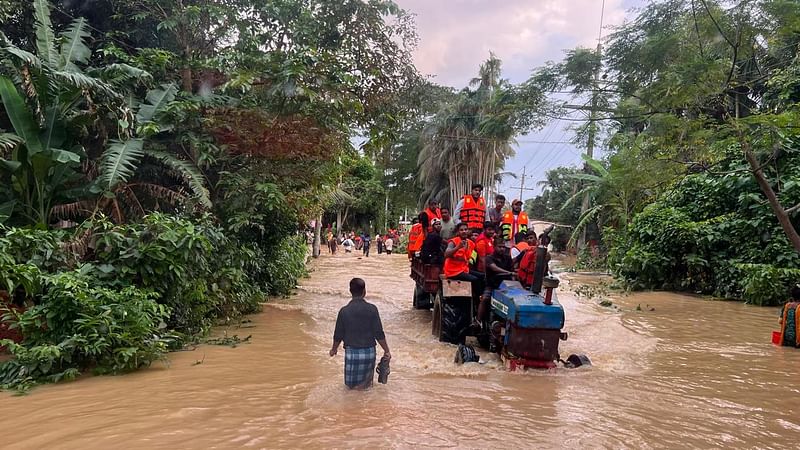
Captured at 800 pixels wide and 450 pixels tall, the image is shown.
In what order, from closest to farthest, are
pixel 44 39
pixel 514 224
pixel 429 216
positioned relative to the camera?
pixel 44 39 < pixel 514 224 < pixel 429 216

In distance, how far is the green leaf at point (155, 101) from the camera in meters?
9.96

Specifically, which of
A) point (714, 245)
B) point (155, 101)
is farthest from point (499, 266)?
point (714, 245)

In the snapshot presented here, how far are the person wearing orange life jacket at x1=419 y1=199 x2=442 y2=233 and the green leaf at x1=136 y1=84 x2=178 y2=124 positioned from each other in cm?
525

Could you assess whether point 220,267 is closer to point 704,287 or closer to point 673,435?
point 673,435

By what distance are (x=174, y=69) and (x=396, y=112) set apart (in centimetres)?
512

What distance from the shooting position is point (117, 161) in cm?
887

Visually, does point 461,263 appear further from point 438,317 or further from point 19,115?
point 19,115

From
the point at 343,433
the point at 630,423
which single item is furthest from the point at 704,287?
the point at 343,433

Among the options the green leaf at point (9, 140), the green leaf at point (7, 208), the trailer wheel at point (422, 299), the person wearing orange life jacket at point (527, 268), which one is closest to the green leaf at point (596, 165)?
the trailer wheel at point (422, 299)

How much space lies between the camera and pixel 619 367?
748cm

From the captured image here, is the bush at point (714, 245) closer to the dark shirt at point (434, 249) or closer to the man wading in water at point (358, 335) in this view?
the dark shirt at point (434, 249)

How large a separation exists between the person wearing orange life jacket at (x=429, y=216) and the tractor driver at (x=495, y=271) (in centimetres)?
191

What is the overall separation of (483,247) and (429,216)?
2.59m

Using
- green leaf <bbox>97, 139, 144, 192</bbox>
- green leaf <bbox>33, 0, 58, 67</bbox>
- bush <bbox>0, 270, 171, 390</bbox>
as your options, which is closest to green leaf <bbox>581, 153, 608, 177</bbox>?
green leaf <bbox>97, 139, 144, 192</bbox>
